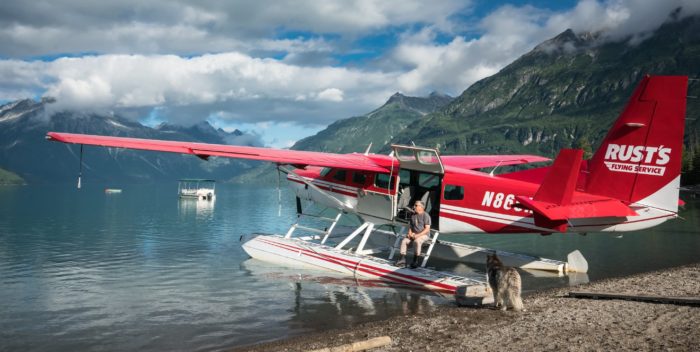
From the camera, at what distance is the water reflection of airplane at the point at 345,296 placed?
10.8 metres

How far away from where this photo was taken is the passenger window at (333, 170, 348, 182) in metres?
15.4

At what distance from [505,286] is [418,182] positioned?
207 inches

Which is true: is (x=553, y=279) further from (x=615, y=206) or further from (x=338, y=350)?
(x=338, y=350)

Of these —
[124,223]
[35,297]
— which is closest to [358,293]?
[35,297]

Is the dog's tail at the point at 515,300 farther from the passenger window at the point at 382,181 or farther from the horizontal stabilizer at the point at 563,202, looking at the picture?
the passenger window at the point at 382,181

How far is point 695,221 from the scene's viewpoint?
35.3 metres

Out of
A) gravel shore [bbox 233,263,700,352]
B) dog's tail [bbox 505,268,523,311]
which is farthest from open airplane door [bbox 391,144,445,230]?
dog's tail [bbox 505,268,523,311]

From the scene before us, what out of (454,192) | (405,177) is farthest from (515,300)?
(405,177)

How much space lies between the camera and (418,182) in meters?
14.1

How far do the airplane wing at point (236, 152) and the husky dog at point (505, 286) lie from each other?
5175 millimetres

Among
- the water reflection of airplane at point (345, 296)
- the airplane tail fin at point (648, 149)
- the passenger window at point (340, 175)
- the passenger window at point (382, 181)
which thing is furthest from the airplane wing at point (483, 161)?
the water reflection of airplane at point (345, 296)

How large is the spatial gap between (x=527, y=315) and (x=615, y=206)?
4578 millimetres

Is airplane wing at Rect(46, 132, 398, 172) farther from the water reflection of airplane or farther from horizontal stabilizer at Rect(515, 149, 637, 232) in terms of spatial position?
horizontal stabilizer at Rect(515, 149, 637, 232)

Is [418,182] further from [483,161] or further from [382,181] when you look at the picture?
[483,161]
